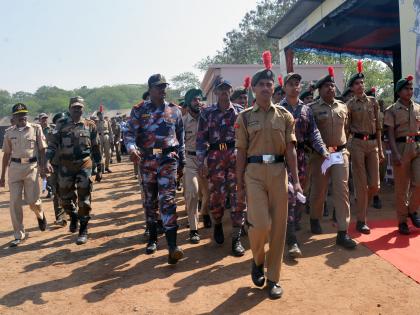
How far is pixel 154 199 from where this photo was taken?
5500 mm

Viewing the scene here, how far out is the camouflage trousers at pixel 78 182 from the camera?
6.51m

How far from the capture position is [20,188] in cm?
687

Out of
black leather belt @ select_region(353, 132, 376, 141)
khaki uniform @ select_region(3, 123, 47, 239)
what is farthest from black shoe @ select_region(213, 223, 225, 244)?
khaki uniform @ select_region(3, 123, 47, 239)

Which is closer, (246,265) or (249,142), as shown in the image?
(249,142)

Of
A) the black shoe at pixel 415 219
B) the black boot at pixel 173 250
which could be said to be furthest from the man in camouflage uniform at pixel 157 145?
the black shoe at pixel 415 219

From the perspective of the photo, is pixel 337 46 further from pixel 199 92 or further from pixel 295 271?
pixel 295 271

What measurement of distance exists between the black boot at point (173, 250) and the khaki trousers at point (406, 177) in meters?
3.16

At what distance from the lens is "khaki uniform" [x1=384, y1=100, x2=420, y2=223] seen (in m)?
5.73

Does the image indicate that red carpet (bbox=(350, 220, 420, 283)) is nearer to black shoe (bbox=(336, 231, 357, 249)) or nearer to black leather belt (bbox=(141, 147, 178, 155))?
black shoe (bbox=(336, 231, 357, 249))

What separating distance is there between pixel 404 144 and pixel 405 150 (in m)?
0.09

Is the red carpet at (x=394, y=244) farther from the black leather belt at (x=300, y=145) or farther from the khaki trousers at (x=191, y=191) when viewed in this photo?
the khaki trousers at (x=191, y=191)

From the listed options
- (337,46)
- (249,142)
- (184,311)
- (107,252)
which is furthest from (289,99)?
(337,46)

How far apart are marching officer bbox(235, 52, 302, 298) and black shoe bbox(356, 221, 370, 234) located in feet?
7.59

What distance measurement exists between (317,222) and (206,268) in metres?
1.95
